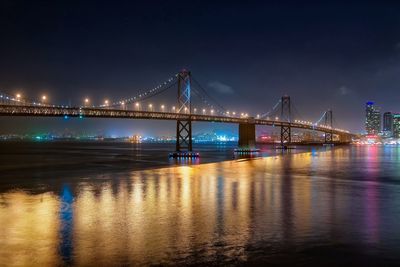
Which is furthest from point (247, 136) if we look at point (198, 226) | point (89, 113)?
point (198, 226)

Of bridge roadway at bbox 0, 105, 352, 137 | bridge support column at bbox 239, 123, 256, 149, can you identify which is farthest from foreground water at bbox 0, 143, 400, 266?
bridge support column at bbox 239, 123, 256, 149

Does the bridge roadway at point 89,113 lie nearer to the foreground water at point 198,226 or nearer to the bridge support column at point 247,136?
the bridge support column at point 247,136

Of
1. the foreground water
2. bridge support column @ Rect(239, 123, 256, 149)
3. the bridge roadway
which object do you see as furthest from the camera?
bridge support column @ Rect(239, 123, 256, 149)

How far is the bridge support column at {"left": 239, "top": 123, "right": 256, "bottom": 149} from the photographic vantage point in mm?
91025

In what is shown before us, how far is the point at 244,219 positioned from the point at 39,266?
7.92 metres

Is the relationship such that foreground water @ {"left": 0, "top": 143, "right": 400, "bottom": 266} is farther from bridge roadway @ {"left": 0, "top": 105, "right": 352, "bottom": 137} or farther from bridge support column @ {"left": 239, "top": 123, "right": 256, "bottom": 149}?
bridge support column @ {"left": 239, "top": 123, "right": 256, "bottom": 149}

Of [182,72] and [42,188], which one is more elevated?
[182,72]

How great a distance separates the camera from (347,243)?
1271 centimetres

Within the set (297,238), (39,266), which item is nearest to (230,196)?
(297,238)

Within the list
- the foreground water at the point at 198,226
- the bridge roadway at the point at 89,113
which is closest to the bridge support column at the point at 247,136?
the bridge roadway at the point at 89,113

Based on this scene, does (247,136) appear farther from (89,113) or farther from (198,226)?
(198,226)

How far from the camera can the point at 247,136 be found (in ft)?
306

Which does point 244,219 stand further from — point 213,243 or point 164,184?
point 164,184

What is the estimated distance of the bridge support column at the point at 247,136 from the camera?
299 ft
